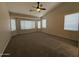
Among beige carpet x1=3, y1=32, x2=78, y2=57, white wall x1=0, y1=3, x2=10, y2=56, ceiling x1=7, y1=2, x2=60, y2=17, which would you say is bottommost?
beige carpet x1=3, y1=32, x2=78, y2=57

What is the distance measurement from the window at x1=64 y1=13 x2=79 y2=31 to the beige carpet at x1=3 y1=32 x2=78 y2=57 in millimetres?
257

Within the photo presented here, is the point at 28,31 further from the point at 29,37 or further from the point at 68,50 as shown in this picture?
the point at 68,50

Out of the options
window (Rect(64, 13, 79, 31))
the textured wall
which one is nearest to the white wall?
the textured wall

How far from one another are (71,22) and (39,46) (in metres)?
0.72

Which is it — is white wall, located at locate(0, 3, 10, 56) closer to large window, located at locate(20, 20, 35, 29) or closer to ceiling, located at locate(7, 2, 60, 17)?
ceiling, located at locate(7, 2, 60, 17)

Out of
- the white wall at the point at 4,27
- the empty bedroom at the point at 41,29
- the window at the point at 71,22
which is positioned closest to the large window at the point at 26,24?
the empty bedroom at the point at 41,29

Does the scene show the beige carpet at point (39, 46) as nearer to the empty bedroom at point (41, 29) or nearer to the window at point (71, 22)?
the empty bedroom at point (41, 29)

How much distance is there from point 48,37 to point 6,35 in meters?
0.85

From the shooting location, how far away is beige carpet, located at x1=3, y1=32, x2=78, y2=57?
1798mm

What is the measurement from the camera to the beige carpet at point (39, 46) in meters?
1.80

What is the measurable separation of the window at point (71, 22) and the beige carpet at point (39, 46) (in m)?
0.26

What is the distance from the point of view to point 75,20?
1.79m

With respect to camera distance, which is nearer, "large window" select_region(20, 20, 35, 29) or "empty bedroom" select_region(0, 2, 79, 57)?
"empty bedroom" select_region(0, 2, 79, 57)

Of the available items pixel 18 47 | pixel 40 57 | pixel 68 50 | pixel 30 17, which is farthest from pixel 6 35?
pixel 68 50
